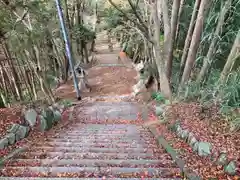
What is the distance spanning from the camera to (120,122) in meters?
9.22

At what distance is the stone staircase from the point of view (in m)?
3.79

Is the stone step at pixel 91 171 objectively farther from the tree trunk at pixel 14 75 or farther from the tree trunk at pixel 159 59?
the tree trunk at pixel 14 75

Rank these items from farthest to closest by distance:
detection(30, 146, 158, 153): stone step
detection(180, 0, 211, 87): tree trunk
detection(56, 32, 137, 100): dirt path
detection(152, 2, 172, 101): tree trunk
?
detection(56, 32, 137, 100): dirt path < detection(152, 2, 172, 101): tree trunk < detection(180, 0, 211, 87): tree trunk < detection(30, 146, 158, 153): stone step

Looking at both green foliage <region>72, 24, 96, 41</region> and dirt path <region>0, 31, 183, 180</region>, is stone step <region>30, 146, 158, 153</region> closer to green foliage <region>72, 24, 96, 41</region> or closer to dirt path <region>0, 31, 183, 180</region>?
dirt path <region>0, 31, 183, 180</region>

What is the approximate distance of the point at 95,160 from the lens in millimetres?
4383

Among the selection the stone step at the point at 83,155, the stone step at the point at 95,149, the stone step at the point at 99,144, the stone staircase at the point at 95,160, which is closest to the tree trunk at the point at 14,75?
the stone staircase at the point at 95,160

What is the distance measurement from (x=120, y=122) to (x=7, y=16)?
16.6 feet

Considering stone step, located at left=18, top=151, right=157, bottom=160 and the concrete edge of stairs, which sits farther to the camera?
stone step, located at left=18, top=151, right=157, bottom=160

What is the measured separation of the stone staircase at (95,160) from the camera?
12.4ft

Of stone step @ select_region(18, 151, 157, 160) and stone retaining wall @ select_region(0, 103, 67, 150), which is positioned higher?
stone step @ select_region(18, 151, 157, 160)

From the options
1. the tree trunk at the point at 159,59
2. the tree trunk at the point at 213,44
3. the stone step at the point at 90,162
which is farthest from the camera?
the tree trunk at the point at 159,59

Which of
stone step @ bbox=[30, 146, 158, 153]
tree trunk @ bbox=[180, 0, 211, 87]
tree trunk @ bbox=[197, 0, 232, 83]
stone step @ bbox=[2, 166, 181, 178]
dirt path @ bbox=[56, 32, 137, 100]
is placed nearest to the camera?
stone step @ bbox=[2, 166, 181, 178]

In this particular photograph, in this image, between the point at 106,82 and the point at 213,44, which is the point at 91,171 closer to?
the point at 213,44

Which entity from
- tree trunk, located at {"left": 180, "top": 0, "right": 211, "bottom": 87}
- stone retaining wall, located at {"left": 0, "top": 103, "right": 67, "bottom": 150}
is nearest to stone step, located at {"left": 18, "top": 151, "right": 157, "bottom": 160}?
stone retaining wall, located at {"left": 0, "top": 103, "right": 67, "bottom": 150}
